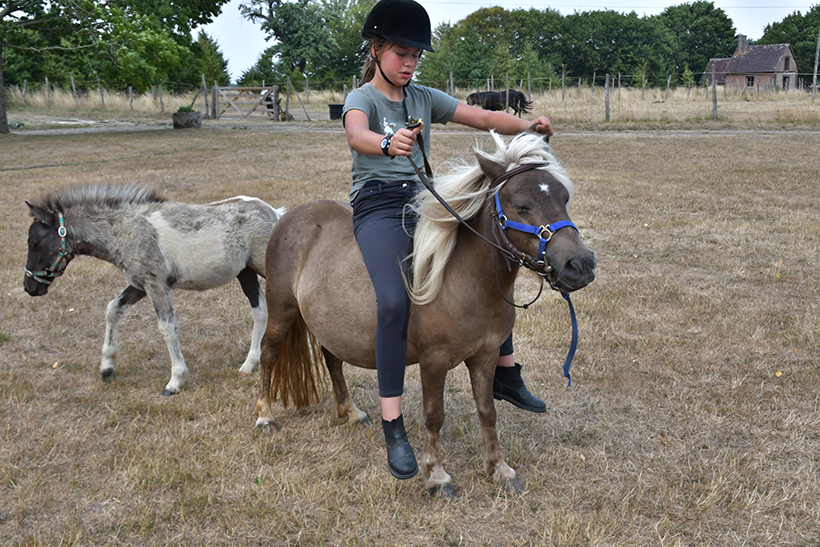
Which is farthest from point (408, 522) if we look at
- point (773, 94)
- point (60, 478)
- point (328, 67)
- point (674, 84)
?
point (674, 84)

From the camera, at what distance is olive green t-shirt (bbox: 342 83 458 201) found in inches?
131

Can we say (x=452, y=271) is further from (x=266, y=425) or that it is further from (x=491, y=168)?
(x=266, y=425)

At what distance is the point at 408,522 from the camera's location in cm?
339

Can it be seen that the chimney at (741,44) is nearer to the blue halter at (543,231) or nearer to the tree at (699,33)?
the tree at (699,33)

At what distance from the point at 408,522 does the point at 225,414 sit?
189 centimetres

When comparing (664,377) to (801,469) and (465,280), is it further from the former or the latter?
(465,280)

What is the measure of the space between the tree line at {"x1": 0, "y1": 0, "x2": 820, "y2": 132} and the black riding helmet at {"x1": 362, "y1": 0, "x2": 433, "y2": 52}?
2218 centimetres

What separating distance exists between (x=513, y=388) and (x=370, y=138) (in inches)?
81.5

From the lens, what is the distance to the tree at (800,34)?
239ft

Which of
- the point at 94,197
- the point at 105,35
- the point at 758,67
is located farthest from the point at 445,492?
the point at 758,67

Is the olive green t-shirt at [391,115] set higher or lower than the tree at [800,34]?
lower

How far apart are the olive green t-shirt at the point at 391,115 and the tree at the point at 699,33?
8798 cm

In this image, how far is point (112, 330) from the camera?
17.2ft

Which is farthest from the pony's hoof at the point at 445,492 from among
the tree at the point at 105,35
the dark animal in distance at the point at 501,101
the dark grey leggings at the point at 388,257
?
the dark animal in distance at the point at 501,101
